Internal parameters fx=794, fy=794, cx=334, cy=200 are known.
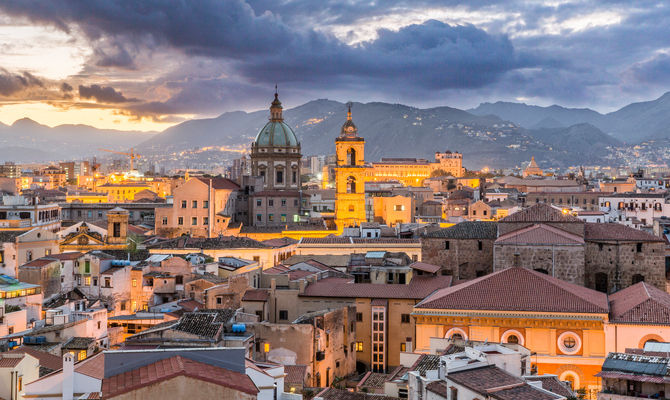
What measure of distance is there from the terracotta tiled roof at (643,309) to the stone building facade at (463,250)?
11.0 meters

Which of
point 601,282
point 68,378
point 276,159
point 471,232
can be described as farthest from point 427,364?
point 276,159

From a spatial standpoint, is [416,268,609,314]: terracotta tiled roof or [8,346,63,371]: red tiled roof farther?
[416,268,609,314]: terracotta tiled roof

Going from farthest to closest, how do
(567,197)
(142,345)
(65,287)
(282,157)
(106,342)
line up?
(567,197) → (282,157) → (65,287) → (106,342) → (142,345)

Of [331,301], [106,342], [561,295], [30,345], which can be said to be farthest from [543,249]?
[30,345]

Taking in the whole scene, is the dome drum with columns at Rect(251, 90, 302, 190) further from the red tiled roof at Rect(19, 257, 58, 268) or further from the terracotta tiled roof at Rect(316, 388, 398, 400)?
the terracotta tiled roof at Rect(316, 388, 398, 400)

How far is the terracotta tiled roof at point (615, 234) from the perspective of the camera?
4206cm

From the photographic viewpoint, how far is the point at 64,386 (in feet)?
67.1

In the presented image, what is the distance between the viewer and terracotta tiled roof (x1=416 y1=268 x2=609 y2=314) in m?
32.5

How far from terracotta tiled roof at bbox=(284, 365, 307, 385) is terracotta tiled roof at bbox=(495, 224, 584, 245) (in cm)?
1600

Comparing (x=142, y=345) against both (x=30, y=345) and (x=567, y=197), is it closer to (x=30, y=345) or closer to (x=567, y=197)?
(x=30, y=345)

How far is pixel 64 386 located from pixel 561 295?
2084cm

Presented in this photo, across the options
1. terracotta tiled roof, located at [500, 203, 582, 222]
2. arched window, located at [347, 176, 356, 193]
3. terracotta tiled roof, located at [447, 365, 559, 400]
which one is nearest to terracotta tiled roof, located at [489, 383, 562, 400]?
terracotta tiled roof, located at [447, 365, 559, 400]

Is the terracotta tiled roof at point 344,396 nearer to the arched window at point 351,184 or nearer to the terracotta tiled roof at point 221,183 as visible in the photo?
the terracotta tiled roof at point 221,183

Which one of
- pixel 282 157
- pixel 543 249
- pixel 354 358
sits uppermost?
pixel 282 157
